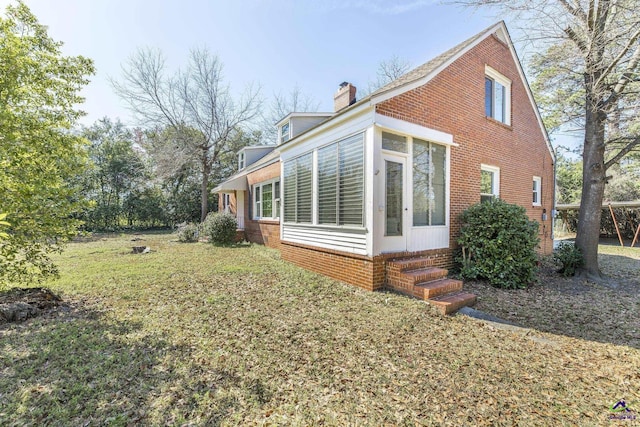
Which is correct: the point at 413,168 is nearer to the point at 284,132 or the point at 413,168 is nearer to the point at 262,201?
the point at 262,201

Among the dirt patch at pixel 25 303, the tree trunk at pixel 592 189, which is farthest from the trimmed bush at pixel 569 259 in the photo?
the dirt patch at pixel 25 303

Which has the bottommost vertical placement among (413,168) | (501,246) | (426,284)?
(426,284)

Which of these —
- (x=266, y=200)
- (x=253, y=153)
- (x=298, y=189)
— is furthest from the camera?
(x=253, y=153)

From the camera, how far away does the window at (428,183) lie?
21.4 ft

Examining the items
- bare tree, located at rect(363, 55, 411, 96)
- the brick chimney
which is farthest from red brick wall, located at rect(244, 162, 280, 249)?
bare tree, located at rect(363, 55, 411, 96)

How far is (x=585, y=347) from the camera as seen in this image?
3.67 metres

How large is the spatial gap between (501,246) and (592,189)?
3.80 meters

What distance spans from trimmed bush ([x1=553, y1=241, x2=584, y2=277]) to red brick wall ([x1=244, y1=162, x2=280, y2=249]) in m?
9.32

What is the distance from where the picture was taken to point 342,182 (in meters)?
6.52

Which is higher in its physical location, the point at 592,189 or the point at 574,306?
the point at 592,189

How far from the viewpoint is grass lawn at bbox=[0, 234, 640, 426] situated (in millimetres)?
2443

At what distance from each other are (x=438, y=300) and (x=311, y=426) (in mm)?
3477

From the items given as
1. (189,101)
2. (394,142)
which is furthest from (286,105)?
(394,142)

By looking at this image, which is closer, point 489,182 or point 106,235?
point 489,182
